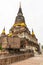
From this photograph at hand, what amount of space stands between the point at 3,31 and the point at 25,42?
8.45m

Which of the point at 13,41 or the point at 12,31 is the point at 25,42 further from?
the point at 12,31

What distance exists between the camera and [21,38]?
33812 mm

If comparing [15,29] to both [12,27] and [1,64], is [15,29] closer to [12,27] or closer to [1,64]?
[12,27]

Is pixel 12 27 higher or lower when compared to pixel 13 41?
higher

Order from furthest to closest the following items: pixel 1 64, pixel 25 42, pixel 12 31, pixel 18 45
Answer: pixel 12 31, pixel 25 42, pixel 18 45, pixel 1 64

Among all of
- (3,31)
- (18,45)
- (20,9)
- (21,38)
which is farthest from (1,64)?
(20,9)

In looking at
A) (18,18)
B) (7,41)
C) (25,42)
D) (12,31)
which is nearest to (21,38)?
(25,42)

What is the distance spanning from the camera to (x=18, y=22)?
40.7 metres

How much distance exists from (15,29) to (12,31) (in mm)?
1063

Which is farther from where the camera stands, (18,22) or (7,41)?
(18,22)

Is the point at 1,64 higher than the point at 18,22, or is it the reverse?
the point at 18,22

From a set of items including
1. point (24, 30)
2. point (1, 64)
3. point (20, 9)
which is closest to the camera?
point (1, 64)

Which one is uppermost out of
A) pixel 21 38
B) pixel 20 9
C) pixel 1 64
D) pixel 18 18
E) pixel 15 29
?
pixel 20 9

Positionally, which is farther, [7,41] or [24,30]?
[24,30]
